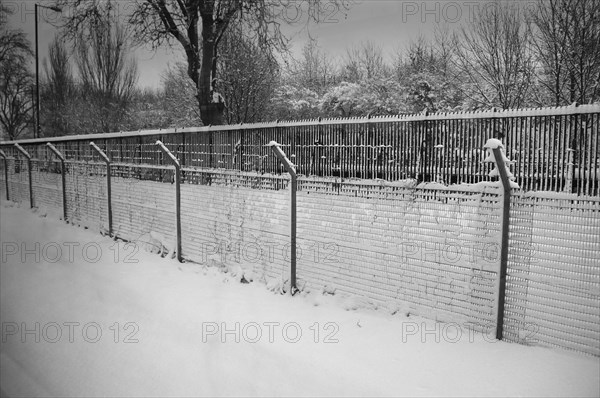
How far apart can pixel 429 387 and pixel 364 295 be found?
4.77ft

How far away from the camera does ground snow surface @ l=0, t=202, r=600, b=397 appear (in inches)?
132

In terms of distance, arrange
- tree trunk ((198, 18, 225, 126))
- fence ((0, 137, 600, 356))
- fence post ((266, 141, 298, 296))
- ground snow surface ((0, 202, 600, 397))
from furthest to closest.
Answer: tree trunk ((198, 18, 225, 126)) → fence post ((266, 141, 298, 296)) → fence ((0, 137, 600, 356)) → ground snow surface ((0, 202, 600, 397))

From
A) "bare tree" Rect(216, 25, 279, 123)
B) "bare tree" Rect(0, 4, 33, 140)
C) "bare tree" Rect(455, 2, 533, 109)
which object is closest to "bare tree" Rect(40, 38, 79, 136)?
"bare tree" Rect(0, 4, 33, 140)

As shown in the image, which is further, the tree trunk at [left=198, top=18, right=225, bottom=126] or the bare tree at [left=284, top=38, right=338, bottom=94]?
the bare tree at [left=284, top=38, right=338, bottom=94]

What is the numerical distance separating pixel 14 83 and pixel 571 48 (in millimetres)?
33623

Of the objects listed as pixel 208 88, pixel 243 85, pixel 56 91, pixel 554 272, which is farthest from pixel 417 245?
pixel 56 91

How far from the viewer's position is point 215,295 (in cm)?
536

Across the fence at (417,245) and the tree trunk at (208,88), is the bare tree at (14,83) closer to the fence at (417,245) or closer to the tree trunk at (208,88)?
the tree trunk at (208,88)

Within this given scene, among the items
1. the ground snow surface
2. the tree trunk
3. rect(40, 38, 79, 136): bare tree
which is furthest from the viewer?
rect(40, 38, 79, 136): bare tree

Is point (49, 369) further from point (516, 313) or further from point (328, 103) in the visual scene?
point (328, 103)

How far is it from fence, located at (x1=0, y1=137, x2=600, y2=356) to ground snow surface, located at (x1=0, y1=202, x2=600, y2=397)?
195mm

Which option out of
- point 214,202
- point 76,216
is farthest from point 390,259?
point 76,216

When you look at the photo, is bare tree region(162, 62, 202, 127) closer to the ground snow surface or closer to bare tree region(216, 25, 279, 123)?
bare tree region(216, 25, 279, 123)

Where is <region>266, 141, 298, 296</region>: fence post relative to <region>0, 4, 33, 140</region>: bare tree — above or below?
below
